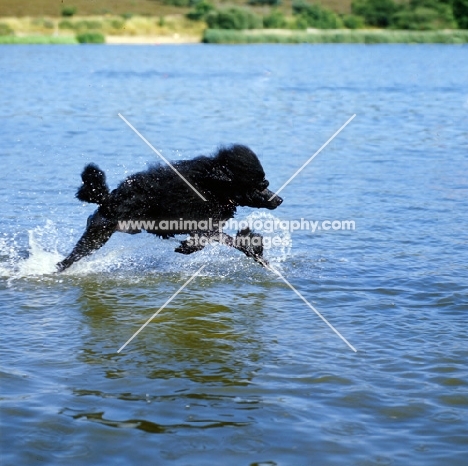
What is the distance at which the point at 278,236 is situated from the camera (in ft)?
32.4

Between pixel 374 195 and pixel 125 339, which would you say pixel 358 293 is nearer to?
pixel 125 339

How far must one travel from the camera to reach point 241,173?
24.4 ft

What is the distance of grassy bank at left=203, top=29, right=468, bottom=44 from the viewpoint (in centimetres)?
6512

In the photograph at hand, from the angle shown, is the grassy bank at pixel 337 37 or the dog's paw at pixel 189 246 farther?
the grassy bank at pixel 337 37

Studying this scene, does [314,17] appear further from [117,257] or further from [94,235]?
[94,235]

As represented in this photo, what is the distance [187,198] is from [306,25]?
63141mm

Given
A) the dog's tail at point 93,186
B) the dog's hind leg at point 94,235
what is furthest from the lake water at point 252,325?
the dog's tail at point 93,186

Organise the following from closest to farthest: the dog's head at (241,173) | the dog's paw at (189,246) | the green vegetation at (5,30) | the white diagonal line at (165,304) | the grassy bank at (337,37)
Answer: the white diagonal line at (165,304) → the dog's head at (241,173) → the dog's paw at (189,246) → the green vegetation at (5,30) → the grassy bank at (337,37)

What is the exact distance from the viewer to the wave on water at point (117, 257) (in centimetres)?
834

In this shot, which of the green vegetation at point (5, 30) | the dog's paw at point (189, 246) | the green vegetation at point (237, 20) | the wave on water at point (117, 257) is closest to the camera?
the dog's paw at point (189, 246)

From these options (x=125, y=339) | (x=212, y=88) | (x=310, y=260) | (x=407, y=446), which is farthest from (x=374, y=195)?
(x=212, y=88)

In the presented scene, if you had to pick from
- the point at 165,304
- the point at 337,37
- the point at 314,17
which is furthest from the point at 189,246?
the point at 314,17

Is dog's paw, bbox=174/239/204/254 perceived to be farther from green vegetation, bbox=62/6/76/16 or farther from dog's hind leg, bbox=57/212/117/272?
green vegetation, bbox=62/6/76/16

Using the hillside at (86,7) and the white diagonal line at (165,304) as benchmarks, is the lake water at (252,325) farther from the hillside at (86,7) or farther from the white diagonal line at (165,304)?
the hillside at (86,7)
